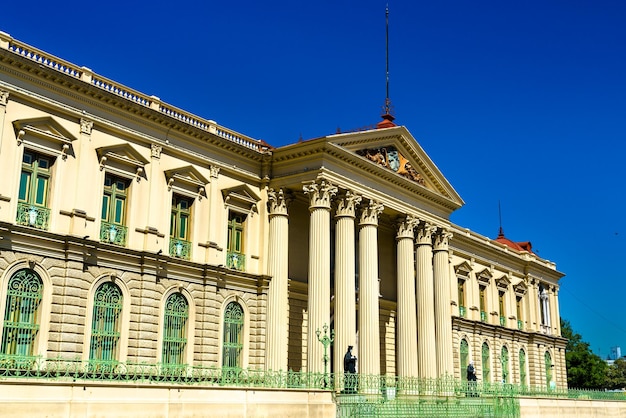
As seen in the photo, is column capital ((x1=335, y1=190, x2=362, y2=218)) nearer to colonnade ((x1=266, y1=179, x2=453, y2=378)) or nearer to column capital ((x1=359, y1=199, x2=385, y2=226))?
colonnade ((x1=266, y1=179, x2=453, y2=378))

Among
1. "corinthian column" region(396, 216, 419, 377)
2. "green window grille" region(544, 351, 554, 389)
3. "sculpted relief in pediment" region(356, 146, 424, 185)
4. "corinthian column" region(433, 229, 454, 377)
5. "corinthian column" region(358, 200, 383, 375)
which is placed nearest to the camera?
"corinthian column" region(358, 200, 383, 375)

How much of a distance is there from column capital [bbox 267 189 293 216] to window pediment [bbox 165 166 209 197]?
3.20 m

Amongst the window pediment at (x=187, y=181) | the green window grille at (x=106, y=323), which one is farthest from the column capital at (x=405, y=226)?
the green window grille at (x=106, y=323)

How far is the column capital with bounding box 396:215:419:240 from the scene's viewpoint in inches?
1308

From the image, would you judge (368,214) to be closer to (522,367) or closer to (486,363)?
(486,363)

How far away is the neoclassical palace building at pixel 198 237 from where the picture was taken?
21.9m

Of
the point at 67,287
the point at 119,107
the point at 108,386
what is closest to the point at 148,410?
the point at 108,386

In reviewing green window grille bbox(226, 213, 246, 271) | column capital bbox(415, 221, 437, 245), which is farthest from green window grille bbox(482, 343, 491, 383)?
green window grille bbox(226, 213, 246, 271)

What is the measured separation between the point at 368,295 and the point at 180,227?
8010mm

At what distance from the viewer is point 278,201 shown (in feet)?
97.5

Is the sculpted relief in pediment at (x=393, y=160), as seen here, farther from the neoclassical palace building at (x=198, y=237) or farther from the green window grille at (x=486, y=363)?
the green window grille at (x=486, y=363)

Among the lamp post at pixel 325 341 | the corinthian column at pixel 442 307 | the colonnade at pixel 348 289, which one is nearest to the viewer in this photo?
the lamp post at pixel 325 341

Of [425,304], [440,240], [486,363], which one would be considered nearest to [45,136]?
[425,304]

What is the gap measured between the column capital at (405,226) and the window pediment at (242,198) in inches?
277
